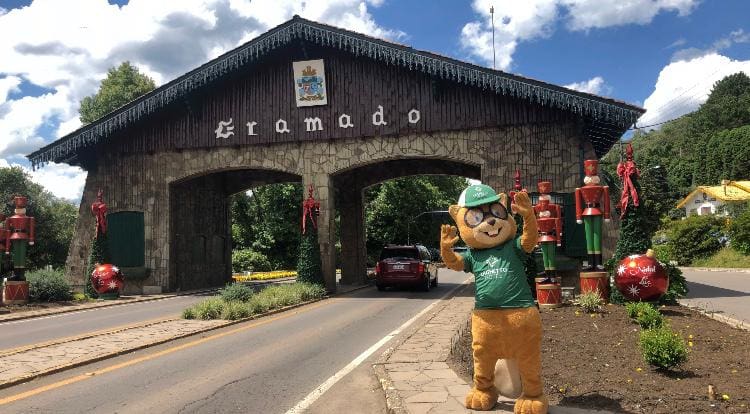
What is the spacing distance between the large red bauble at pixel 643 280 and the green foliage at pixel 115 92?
40.6 m

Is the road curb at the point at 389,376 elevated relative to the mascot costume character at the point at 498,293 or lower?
lower

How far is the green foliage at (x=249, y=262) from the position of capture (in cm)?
3975

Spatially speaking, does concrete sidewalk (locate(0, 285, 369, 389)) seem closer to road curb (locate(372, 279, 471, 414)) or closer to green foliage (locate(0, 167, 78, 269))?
road curb (locate(372, 279, 471, 414))

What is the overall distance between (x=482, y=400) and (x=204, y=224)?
22167mm

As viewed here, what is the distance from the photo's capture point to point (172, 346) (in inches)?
372

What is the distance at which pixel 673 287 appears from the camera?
11461 millimetres

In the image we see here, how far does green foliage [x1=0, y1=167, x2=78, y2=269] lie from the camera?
3600 centimetres

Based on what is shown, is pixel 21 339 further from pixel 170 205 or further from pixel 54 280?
pixel 170 205

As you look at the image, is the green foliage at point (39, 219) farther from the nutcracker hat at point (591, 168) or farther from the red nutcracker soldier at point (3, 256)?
the nutcracker hat at point (591, 168)

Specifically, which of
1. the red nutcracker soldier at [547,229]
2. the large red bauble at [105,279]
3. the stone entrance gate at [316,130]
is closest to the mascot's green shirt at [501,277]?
the red nutcracker soldier at [547,229]

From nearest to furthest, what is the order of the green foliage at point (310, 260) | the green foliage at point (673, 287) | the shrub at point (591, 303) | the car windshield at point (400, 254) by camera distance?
the shrub at point (591, 303)
the green foliage at point (673, 287)
the green foliage at point (310, 260)
the car windshield at point (400, 254)

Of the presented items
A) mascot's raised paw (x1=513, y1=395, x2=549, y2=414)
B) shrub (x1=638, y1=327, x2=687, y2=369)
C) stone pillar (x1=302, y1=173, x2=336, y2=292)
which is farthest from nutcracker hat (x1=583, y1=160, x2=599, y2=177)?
stone pillar (x1=302, y1=173, x2=336, y2=292)

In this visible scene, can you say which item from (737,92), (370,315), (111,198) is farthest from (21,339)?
(737,92)

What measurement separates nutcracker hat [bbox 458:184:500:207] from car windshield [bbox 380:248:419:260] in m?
15.8
